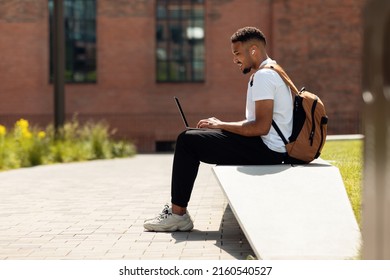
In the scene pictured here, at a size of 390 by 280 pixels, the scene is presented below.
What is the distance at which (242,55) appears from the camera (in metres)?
5.73

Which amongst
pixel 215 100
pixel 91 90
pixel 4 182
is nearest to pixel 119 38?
pixel 91 90

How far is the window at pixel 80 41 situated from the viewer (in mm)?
27891

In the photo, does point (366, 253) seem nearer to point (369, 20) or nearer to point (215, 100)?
point (369, 20)

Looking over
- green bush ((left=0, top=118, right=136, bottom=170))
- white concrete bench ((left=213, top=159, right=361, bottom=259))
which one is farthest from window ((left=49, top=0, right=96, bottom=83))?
white concrete bench ((left=213, top=159, right=361, bottom=259))

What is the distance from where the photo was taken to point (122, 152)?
1967cm

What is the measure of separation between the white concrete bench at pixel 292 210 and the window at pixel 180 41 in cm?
2262

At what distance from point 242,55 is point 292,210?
4.79 feet

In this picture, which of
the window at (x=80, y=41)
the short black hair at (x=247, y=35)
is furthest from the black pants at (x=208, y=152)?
the window at (x=80, y=41)

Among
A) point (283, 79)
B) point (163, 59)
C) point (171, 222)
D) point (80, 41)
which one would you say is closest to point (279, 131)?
point (283, 79)

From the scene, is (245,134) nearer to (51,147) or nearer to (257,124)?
(257,124)

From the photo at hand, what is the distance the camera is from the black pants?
573 cm

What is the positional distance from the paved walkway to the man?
0.55 meters

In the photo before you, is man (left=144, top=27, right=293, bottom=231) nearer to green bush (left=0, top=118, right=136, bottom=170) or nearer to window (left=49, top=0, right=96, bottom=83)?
green bush (left=0, top=118, right=136, bottom=170)

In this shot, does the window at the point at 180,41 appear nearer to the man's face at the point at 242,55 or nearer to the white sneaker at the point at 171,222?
the white sneaker at the point at 171,222
